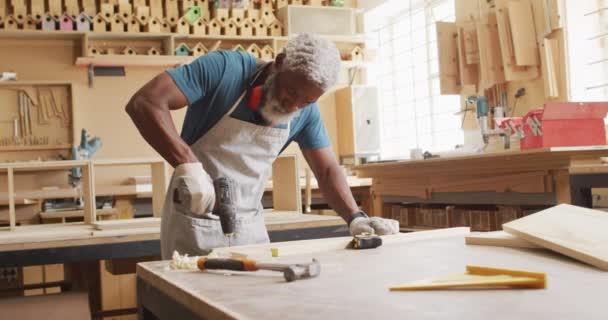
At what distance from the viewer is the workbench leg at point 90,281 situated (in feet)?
10.3

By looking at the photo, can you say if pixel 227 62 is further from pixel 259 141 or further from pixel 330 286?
pixel 330 286

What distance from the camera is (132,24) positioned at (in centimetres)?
710

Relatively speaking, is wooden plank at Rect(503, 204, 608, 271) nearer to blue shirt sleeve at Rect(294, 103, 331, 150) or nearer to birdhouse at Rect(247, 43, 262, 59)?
blue shirt sleeve at Rect(294, 103, 331, 150)

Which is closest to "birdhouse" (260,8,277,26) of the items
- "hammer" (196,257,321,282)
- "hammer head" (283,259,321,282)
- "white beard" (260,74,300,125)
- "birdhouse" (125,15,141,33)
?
"birdhouse" (125,15,141,33)

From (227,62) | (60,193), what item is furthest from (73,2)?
(227,62)

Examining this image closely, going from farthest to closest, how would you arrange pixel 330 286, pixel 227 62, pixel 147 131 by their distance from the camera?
pixel 227 62
pixel 147 131
pixel 330 286

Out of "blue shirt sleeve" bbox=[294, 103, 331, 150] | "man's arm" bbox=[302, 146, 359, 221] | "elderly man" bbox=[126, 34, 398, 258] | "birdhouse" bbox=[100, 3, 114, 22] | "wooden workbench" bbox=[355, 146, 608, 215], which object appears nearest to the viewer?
"elderly man" bbox=[126, 34, 398, 258]

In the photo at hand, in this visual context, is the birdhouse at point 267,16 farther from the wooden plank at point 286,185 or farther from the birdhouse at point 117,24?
the wooden plank at point 286,185

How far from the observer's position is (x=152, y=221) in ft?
10.0

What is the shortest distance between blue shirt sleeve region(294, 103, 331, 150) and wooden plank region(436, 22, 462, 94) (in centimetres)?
352

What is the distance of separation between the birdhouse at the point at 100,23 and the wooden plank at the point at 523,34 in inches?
161

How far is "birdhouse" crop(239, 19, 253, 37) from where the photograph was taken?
24.4 feet

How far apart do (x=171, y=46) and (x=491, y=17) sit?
341cm

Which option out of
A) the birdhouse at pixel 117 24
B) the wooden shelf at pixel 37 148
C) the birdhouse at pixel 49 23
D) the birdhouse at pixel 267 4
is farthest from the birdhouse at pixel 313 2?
the wooden shelf at pixel 37 148
